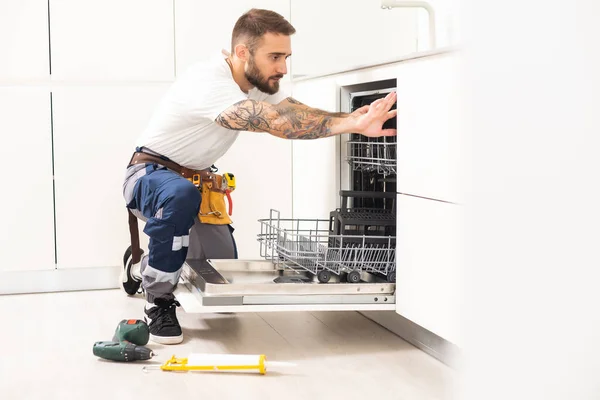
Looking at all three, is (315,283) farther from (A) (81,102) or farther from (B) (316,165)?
(A) (81,102)

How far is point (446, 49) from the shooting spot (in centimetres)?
204

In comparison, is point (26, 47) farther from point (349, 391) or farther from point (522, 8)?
point (522, 8)

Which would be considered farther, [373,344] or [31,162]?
[31,162]

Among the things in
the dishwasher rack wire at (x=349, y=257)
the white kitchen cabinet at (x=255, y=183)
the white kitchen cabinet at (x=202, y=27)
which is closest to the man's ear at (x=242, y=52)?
the dishwasher rack wire at (x=349, y=257)

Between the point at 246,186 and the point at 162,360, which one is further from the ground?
the point at 246,186

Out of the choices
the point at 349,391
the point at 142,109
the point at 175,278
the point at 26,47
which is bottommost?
the point at 349,391

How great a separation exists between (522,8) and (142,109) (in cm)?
323

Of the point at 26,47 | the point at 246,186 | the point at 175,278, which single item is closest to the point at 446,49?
the point at 175,278

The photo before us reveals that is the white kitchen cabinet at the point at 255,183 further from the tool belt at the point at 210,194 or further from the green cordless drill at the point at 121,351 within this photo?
the green cordless drill at the point at 121,351

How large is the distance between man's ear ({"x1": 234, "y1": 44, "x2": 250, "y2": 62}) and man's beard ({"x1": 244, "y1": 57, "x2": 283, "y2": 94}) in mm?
20

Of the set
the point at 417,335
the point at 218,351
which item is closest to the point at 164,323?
the point at 218,351

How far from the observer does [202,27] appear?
346 cm

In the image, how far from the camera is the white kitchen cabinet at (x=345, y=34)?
3.07 meters

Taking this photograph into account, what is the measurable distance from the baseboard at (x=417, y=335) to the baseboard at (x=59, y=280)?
1.25 metres
